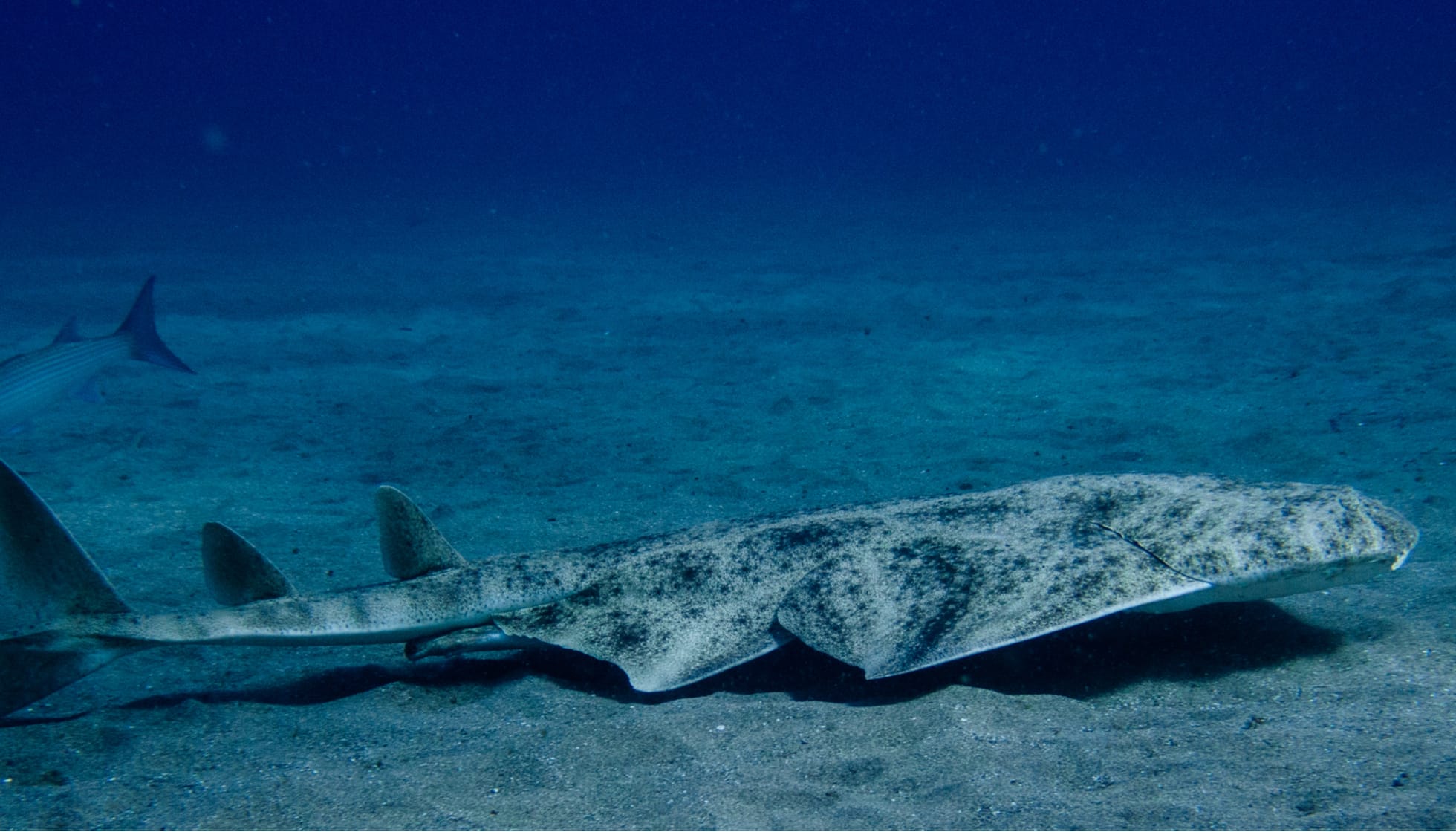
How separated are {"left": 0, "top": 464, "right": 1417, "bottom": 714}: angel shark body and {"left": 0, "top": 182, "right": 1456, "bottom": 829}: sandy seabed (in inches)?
10.5

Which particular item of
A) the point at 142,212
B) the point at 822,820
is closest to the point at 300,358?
the point at 822,820

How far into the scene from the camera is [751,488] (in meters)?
6.46

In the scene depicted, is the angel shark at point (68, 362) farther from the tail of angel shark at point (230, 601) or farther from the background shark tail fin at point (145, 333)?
the tail of angel shark at point (230, 601)

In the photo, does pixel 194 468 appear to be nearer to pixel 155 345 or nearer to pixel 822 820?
pixel 155 345

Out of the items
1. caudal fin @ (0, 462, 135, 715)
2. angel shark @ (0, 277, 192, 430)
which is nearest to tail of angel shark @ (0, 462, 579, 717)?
caudal fin @ (0, 462, 135, 715)

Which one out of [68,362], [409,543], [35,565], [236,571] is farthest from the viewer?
[68,362]

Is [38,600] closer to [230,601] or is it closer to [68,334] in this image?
[230,601]

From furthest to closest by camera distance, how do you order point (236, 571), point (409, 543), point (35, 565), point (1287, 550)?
point (409, 543) → point (236, 571) → point (35, 565) → point (1287, 550)

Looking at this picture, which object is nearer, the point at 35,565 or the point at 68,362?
the point at 35,565

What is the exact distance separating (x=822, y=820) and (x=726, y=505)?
3.66 meters

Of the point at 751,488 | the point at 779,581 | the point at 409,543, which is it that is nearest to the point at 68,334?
the point at 409,543

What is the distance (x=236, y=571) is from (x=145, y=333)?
4.82m

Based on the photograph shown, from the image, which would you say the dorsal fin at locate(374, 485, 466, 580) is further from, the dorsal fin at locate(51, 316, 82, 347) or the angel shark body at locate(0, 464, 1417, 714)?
the dorsal fin at locate(51, 316, 82, 347)

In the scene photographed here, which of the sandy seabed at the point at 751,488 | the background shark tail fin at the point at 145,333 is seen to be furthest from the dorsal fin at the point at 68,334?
the sandy seabed at the point at 751,488
